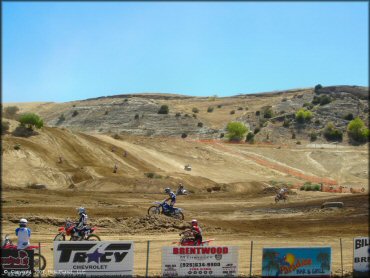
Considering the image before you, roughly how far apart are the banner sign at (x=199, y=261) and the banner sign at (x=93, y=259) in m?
1.07

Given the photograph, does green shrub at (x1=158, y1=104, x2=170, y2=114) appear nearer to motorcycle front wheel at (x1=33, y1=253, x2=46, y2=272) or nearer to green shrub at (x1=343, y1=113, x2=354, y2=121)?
green shrub at (x1=343, y1=113, x2=354, y2=121)

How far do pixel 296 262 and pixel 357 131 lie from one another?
273ft

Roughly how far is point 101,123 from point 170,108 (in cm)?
1668

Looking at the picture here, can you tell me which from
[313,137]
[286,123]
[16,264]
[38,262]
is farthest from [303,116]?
[16,264]

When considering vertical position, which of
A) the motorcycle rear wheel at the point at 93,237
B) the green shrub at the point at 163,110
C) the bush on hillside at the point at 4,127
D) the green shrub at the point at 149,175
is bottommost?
the motorcycle rear wheel at the point at 93,237

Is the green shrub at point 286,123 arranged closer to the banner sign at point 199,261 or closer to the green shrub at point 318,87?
the green shrub at point 318,87

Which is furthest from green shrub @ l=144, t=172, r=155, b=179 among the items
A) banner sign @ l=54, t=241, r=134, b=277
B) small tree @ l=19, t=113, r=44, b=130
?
banner sign @ l=54, t=241, r=134, b=277

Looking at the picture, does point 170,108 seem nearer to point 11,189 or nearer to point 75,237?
point 11,189

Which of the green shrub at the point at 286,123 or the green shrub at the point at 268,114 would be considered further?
the green shrub at the point at 268,114

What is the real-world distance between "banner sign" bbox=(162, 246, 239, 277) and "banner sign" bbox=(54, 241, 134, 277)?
1074 mm

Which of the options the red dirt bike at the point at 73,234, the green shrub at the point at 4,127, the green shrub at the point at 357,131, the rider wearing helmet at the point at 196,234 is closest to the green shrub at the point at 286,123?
the green shrub at the point at 357,131

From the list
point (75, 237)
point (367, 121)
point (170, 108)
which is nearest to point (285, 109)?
point (367, 121)

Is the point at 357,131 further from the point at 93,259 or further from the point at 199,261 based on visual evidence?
the point at 93,259

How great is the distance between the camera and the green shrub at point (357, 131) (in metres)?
92.7
